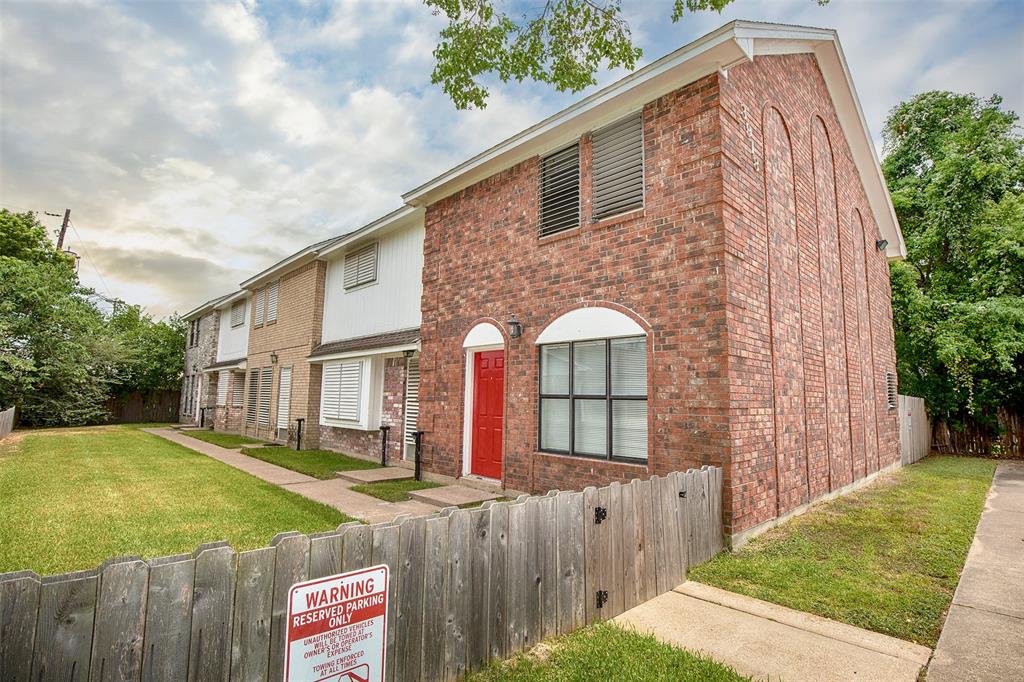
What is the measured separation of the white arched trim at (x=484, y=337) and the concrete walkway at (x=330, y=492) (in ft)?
9.40

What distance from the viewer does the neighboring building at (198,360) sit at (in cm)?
2528

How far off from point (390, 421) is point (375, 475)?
2221 millimetres

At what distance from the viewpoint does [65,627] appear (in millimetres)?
1898

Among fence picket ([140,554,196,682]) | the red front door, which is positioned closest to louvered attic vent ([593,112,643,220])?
the red front door

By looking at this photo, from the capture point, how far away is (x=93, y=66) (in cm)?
830

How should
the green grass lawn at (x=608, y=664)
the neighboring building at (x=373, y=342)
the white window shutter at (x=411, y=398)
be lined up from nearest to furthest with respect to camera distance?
the green grass lawn at (x=608, y=664) → the white window shutter at (x=411, y=398) → the neighboring building at (x=373, y=342)

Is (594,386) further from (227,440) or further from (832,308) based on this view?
(227,440)

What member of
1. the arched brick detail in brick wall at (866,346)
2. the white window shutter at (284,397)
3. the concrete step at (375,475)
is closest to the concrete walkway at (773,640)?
the concrete step at (375,475)

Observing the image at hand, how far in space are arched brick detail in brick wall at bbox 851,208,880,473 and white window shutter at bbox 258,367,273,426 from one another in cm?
1764

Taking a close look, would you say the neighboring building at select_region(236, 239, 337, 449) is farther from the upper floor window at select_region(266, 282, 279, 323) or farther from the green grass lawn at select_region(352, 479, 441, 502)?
the green grass lawn at select_region(352, 479, 441, 502)

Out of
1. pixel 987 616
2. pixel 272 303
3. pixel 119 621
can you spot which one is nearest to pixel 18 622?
pixel 119 621

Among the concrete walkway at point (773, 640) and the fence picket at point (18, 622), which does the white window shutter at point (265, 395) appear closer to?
the concrete walkway at point (773, 640)

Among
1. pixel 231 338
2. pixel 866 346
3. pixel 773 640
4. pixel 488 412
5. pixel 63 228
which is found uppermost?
pixel 63 228

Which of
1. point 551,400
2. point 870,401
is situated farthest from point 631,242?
point 870,401
